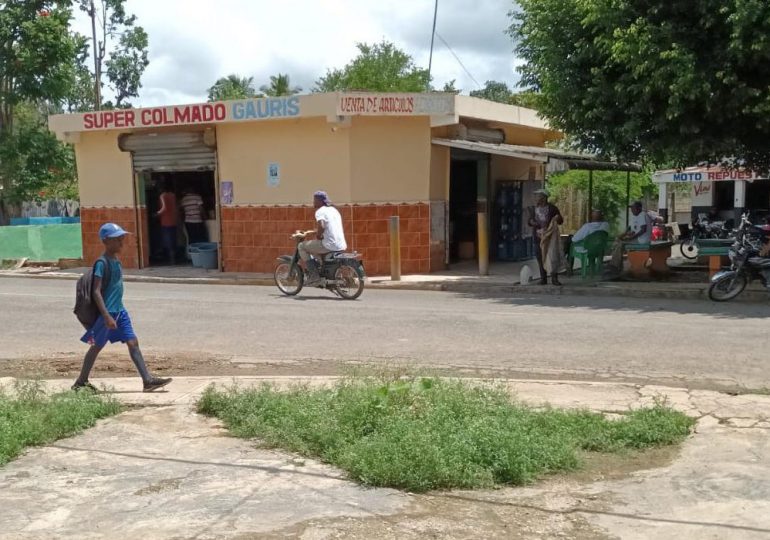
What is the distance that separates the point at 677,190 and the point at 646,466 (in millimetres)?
32523

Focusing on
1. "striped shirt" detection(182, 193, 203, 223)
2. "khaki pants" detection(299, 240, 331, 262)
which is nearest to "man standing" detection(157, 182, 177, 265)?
"striped shirt" detection(182, 193, 203, 223)

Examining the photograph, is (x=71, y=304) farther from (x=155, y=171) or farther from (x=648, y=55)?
(x=648, y=55)

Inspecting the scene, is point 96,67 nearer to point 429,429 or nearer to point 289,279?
point 289,279

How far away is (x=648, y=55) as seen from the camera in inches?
469

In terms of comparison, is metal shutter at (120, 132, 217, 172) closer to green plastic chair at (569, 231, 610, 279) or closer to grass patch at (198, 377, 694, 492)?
green plastic chair at (569, 231, 610, 279)

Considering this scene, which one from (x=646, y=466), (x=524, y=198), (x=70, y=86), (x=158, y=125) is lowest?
(x=646, y=466)

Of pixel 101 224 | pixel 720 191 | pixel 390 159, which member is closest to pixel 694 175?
pixel 720 191

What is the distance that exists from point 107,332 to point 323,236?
649 centimetres

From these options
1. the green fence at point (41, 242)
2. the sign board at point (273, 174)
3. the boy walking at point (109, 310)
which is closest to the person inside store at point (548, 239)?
the sign board at point (273, 174)

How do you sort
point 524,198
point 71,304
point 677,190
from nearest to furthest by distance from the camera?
point 71,304 → point 524,198 → point 677,190

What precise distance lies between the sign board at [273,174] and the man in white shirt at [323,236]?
185 inches

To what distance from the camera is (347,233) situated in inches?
673

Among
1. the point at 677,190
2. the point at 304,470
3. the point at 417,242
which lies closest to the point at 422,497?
the point at 304,470

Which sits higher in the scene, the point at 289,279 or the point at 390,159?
the point at 390,159
